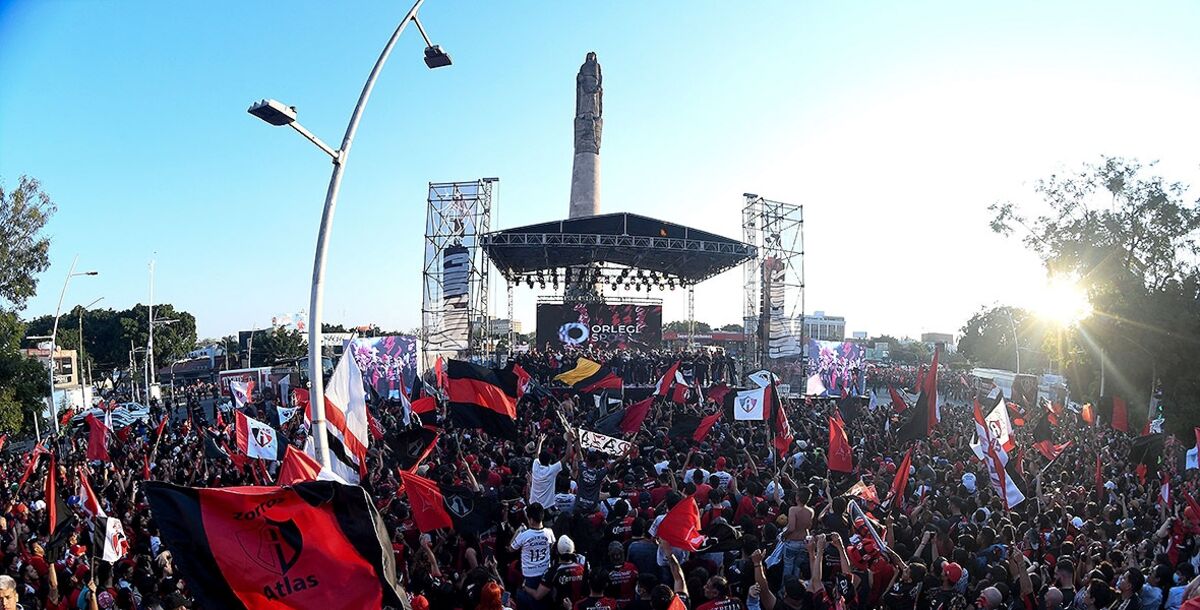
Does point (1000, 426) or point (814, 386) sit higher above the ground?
point (1000, 426)

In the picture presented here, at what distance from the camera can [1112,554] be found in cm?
752

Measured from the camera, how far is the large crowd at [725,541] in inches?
224

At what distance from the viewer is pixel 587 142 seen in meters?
45.6

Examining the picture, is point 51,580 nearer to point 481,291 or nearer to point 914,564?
point 914,564

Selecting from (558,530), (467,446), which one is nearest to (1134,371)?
(467,446)

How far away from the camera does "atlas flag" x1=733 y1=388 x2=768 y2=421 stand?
14047 mm

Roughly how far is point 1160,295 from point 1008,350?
59706 mm

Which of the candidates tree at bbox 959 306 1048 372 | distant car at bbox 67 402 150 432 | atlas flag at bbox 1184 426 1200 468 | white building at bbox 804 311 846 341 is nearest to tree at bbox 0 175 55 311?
distant car at bbox 67 402 150 432

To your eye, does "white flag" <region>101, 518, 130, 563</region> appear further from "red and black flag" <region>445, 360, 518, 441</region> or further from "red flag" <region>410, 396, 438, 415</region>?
"red flag" <region>410, 396, 438, 415</region>

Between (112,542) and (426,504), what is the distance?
359cm

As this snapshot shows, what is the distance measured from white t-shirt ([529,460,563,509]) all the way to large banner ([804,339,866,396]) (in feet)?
69.7

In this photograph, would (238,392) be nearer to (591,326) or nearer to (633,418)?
(633,418)

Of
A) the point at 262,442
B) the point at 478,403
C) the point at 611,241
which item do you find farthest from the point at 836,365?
the point at 262,442

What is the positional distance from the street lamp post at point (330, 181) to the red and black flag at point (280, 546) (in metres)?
3.07
